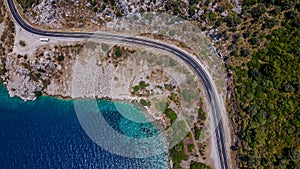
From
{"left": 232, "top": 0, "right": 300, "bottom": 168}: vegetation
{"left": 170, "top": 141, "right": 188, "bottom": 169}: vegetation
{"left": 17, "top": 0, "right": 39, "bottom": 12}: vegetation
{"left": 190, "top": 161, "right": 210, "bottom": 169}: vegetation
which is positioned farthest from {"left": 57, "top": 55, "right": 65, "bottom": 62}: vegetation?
{"left": 232, "top": 0, "right": 300, "bottom": 168}: vegetation

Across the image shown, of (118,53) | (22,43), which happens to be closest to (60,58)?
(22,43)

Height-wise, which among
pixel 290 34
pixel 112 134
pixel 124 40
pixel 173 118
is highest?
pixel 290 34

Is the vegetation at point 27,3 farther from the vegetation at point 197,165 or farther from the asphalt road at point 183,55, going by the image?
the vegetation at point 197,165

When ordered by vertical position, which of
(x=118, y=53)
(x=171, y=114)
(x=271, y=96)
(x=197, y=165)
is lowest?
(x=197, y=165)

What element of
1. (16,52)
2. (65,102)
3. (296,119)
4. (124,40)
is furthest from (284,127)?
(16,52)

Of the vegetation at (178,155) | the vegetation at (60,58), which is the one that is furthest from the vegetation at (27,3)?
the vegetation at (178,155)

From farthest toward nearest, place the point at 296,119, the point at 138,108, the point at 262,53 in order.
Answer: the point at 138,108
the point at 262,53
the point at 296,119

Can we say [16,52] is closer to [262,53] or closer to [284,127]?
[262,53]

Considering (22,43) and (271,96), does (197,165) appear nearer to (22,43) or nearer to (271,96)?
(271,96)
